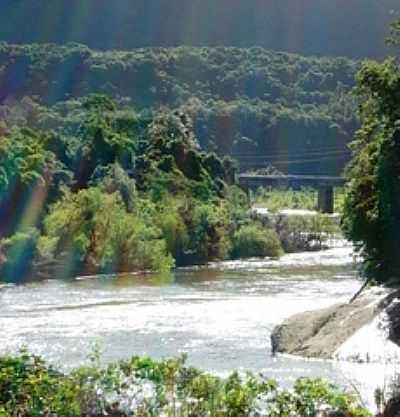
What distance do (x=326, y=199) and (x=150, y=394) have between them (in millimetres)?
97363

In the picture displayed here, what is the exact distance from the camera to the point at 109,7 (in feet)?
655

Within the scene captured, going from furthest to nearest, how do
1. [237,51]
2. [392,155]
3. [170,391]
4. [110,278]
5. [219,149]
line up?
[237,51] → [219,149] → [110,278] → [392,155] → [170,391]

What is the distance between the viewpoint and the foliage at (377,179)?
28094 millimetres

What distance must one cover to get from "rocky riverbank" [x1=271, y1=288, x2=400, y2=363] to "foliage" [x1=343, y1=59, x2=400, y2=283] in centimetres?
102

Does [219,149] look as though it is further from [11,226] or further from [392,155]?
[392,155]

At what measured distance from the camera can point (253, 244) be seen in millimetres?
74188

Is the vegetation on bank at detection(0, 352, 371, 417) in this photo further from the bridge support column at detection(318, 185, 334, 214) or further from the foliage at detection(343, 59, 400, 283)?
the bridge support column at detection(318, 185, 334, 214)

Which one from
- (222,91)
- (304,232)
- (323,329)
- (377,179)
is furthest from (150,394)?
(222,91)

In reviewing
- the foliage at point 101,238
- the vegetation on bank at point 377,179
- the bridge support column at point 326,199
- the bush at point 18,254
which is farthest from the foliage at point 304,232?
the vegetation on bank at point 377,179

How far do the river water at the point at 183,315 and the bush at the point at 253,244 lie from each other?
514 inches

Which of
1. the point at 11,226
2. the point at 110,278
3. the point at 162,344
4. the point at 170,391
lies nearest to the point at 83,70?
the point at 11,226

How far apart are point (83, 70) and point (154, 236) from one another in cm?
9968

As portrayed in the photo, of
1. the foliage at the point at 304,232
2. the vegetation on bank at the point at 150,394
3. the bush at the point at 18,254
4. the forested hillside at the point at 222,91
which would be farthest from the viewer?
the forested hillside at the point at 222,91

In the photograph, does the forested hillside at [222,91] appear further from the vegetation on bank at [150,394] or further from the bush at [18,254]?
the vegetation on bank at [150,394]
